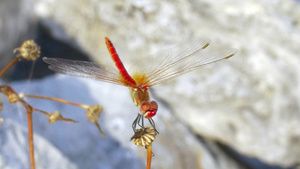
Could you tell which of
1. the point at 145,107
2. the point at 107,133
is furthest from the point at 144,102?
the point at 107,133

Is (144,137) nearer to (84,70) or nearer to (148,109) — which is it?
(148,109)

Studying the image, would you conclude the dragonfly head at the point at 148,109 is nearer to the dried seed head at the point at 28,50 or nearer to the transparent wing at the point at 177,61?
the transparent wing at the point at 177,61

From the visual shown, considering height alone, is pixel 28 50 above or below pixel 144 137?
above

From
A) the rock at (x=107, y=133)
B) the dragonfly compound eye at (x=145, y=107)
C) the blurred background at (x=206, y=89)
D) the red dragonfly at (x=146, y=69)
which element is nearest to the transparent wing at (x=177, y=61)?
the red dragonfly at (x=146, y=69)

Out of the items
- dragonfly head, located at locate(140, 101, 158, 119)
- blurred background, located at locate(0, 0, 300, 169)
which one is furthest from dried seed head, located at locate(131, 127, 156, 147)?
blurred background, located at locate(0, 0, 300, 169)

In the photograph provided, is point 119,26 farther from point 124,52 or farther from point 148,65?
point 148,65

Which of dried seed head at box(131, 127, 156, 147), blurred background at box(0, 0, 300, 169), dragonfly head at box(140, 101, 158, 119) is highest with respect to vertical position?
blurred background at box(0, 0, 300, 169)

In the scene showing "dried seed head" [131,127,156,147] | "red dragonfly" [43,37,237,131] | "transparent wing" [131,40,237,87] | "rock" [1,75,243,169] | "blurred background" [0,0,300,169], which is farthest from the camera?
"blurred background" [0,0,300,169]

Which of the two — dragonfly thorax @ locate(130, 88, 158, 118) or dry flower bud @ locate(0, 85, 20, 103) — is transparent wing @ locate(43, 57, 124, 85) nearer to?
dragonfly thorax @ locate(130, 88, 158, 118)
